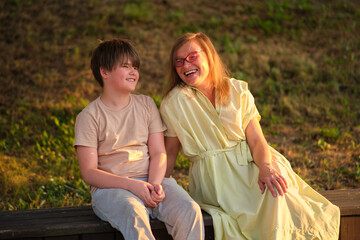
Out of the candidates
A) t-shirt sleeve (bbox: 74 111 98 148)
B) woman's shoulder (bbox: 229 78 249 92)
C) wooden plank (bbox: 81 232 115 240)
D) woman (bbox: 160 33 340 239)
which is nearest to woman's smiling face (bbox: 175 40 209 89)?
woman (bbox: 160 33 340 239)

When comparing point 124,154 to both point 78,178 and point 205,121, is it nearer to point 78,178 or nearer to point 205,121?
point 205,121

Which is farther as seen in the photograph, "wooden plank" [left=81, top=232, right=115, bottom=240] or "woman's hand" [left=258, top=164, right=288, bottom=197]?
"woman's hand" [left=258, top=164, right=288, bottom=197]

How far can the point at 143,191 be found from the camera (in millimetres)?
2494

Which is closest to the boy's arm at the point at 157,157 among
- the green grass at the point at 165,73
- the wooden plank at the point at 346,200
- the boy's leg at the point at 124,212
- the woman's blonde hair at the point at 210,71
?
the boy's leg at the point at 124,212

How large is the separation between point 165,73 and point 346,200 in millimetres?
4049

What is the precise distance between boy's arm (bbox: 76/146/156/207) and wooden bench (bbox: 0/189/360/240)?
169mm

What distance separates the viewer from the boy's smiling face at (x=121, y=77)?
2.73 m

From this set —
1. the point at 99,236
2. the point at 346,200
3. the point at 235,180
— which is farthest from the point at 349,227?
the point at 99,236

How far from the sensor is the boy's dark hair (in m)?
2.74

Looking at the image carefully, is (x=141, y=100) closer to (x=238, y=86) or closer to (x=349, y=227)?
(x=238, y=86)

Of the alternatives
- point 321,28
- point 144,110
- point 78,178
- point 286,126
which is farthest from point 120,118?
point 321,28

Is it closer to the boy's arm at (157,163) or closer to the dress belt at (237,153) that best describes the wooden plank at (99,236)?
the boy's arm at (157,163)

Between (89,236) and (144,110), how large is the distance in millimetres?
828

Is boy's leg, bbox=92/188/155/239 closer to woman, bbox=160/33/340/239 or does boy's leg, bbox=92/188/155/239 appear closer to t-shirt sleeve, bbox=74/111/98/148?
t-shirt sleeve, bbox=74/111/98/148
